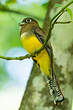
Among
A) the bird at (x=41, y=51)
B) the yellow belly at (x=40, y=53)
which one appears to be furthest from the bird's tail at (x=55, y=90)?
the yellow belly at (x=40, y=53)

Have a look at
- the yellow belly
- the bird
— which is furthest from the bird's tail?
the yellow belly

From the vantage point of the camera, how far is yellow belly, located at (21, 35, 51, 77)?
521 cm

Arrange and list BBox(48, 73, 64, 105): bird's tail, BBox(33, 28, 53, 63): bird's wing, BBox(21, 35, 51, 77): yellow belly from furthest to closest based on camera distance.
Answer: BBox(21, 35, 51, 77): yellow belly → BBox(33, 28, 53, 63): bird's wing → BBox(48, 73, 64, 105): bird's tail

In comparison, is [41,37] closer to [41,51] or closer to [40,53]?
[40,53]

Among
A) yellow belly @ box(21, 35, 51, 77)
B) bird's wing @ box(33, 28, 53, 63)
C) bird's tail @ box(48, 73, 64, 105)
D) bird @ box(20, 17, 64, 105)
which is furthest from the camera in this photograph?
yellow belly @ box(21, 35, 51, 77)

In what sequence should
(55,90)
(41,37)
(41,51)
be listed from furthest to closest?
(41,37) → (41,51) → (55,90)

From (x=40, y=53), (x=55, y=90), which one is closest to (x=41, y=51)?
(x=40, y=53)

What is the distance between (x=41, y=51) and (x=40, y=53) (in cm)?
31

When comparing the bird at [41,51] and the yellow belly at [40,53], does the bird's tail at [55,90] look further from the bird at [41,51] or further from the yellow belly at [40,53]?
the yellow belly at [40,53]

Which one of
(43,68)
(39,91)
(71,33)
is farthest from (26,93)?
(71,33)

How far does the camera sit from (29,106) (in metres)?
4.58

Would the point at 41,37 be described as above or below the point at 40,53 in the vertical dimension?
above

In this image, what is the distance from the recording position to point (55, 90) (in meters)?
4.68

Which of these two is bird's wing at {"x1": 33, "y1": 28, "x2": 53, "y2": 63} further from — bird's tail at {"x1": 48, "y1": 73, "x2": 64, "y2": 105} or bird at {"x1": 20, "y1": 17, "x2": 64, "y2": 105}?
bird's tail at {"x1": 48, "y1": 73, "x2": 64, "y2": 105}
